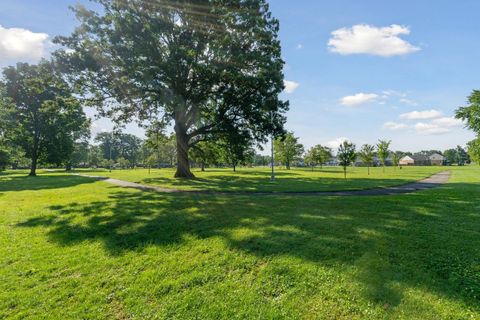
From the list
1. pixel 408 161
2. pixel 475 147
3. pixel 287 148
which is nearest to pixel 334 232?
pixel 475 147

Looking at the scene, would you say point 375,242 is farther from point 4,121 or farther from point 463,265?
point 4,121

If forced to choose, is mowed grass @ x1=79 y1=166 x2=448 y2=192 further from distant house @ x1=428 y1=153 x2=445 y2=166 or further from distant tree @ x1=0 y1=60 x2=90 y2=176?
distant house @ x1=428 y1=153 x2=445 y2=166

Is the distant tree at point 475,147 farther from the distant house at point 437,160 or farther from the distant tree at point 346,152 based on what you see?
the distant house at point 437,160

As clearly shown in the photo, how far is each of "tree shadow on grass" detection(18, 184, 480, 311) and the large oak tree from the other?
10.4 metres

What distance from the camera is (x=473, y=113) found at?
24156mm

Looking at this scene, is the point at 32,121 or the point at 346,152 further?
the point at 32,121

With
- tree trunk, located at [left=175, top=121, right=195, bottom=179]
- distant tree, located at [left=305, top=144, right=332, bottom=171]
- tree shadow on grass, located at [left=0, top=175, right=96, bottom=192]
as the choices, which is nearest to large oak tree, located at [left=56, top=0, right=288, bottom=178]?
tree trunk, located at [left=175, top=121, right=195, bottom=179]

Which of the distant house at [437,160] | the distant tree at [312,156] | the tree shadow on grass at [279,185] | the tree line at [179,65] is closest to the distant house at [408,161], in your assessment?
the distant house at [437,160]

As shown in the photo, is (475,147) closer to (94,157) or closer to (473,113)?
(473,113)

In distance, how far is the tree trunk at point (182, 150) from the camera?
24.8 metres

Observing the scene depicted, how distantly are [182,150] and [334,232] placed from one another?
20722mm

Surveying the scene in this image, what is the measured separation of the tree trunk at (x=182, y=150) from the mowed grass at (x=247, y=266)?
16.9 meters

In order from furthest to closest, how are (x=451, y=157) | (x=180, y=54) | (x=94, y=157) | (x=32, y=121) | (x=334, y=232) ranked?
(x=451, y=157)
(x=94, y=157)
(x=32, y=121)
(x=180, y=54)
(x=334, y=232)

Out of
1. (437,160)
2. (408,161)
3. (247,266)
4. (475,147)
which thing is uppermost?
(475,147)
